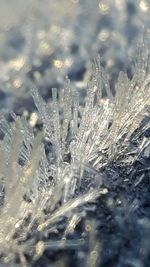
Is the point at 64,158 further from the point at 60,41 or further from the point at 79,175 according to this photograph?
the point at 60,41

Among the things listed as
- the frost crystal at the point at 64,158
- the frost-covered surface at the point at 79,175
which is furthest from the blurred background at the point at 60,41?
the frost crystal at the point at 64,158

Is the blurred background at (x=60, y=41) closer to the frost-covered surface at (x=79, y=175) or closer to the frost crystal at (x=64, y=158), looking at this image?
the frost-covered surface at (x=79, y=175)

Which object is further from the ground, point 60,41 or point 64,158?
point 60,41

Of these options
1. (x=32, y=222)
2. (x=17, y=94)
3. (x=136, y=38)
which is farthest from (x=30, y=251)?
(x=136, y=38)

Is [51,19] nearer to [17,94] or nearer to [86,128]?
[17,94]

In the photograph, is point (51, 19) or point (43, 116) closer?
point (43, 116)

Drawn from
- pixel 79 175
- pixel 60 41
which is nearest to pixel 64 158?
pixel 79 175

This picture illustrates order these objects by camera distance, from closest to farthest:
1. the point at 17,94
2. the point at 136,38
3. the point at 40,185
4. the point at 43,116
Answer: the point at 40,185 → the point at 43,116 → the point at 17,94 → the point at 136,38

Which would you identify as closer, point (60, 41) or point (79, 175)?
point (79, 175)

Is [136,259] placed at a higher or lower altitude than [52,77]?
lower
